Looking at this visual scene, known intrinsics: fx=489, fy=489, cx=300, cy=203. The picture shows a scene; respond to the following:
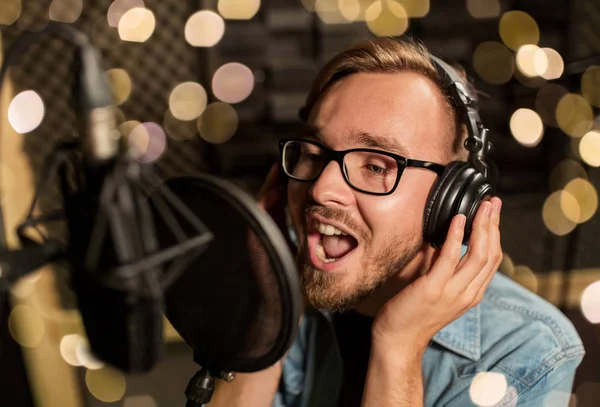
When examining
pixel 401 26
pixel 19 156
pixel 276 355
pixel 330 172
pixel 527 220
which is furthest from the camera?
pixel 527 220

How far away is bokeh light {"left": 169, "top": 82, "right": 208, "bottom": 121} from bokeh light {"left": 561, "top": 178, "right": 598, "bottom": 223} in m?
1.36

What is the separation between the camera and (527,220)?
1819 millimetres

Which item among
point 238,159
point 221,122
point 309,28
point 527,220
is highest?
point 309,28

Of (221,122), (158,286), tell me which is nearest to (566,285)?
(221,122)

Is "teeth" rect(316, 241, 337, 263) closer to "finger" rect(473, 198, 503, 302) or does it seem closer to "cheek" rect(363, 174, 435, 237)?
"cheek" rect(363, 174, 435, 237)

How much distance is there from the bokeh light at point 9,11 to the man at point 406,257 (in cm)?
101

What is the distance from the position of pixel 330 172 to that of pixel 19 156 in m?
0.98

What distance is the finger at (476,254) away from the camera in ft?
2.97

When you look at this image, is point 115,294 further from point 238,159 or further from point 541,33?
point 541,33

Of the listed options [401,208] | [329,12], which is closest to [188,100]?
[329,12]

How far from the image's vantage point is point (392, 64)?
107cm

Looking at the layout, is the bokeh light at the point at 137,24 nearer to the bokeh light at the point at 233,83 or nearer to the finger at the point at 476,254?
the bokeh light at the point at 233,83

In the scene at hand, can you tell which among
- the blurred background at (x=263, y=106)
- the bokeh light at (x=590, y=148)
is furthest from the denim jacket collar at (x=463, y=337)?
the bokeh light at (x=590, y=148)

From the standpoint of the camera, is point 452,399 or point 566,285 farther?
point 566,285
